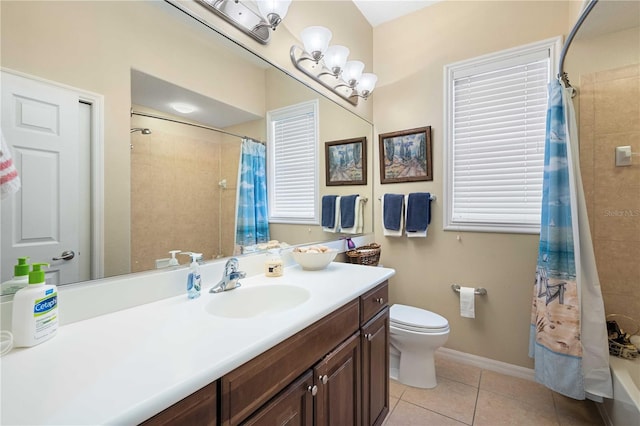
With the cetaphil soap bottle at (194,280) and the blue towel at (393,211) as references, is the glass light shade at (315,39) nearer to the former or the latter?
the blue towel at (393,211)

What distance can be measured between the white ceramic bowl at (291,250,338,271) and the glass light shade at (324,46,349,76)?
1267 mm

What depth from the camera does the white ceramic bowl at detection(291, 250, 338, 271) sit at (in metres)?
1.54

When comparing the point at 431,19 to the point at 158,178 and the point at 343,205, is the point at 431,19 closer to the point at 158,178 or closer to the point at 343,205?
the point at 343,205

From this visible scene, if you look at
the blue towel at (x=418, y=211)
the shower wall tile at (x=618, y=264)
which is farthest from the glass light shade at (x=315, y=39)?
the shower wall tile at (x=618, y=264)

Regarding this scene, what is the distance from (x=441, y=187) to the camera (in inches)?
89.1

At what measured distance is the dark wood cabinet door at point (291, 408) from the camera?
76 centimetres

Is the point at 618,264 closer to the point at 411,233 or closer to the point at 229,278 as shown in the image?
the point at 411,233

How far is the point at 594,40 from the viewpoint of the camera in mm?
1604

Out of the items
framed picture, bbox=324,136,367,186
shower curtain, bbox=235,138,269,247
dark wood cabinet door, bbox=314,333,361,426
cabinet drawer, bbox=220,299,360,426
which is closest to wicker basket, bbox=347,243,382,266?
framed picture, bbox=324,136,367,186

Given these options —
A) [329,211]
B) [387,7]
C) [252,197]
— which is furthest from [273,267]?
[387,7]

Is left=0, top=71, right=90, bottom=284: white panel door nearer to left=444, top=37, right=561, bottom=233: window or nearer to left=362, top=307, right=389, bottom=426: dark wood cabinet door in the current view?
left=362, top=307, right=389, bottom=426: dark wood cabinet door

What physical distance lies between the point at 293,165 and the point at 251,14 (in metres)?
0.80

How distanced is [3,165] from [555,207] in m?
2.38

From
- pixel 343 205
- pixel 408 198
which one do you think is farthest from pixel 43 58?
pixel 408 198
